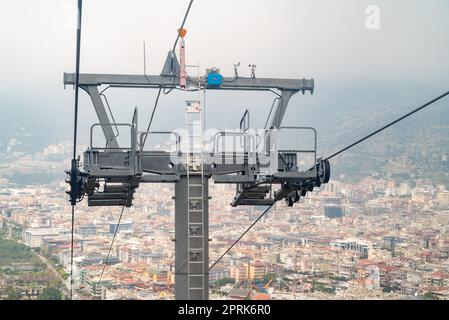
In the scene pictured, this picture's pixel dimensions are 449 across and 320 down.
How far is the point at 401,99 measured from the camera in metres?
50.2

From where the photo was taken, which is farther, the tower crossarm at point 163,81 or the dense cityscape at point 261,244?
the dense cityscape at point 261,244

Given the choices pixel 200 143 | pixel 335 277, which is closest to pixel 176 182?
pixel 200 143

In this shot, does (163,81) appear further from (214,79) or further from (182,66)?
(214,79)

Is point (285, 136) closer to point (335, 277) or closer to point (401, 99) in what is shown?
point (335, 277)

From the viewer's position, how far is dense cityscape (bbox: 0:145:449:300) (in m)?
30.5

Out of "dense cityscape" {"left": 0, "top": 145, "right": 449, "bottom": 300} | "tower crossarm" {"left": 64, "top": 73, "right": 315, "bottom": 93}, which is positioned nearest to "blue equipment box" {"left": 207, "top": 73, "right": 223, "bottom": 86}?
"tower crossarm" {"left": 64, "top": 73, "right": 315, "bottom": 93}

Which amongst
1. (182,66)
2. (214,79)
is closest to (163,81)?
(182,66)

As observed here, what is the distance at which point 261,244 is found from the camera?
36.2 meters

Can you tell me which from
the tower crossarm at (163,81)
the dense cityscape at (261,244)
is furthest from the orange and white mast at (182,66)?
the dense cityscape at (261,244)

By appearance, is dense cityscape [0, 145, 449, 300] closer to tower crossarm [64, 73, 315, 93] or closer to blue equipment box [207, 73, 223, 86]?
tower crossarm [64, 73, 315, 93]

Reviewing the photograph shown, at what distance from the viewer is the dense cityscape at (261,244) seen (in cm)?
3047

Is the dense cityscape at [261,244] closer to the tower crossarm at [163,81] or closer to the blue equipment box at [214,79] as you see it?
the tower crossarm at [163,81]

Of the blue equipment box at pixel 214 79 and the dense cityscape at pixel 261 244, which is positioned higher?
the blue equipment box at pixel 214 79

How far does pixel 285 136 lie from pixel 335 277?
22.2m
